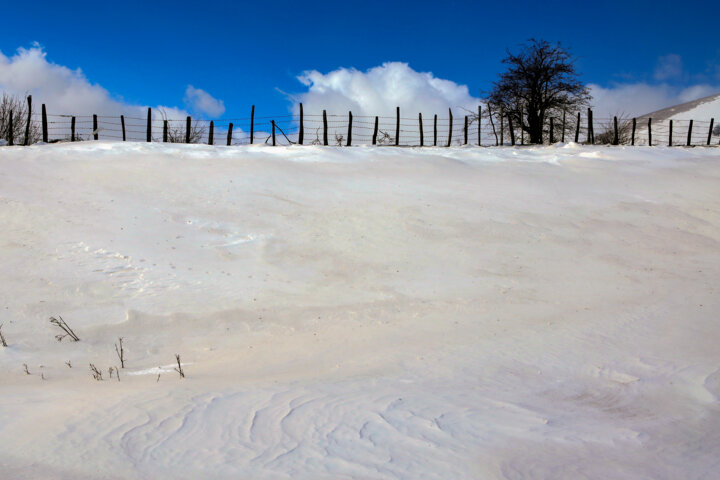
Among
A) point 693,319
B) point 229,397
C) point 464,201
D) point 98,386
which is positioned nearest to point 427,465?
point 229,397

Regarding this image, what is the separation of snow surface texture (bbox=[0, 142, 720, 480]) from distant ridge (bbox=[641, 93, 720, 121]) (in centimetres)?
5724

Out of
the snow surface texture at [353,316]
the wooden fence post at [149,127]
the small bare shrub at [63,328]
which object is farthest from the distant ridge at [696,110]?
the small bare shrub at [63,328]

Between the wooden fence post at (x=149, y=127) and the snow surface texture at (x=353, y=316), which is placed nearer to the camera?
the snow surface texture at (x=353, y=316)

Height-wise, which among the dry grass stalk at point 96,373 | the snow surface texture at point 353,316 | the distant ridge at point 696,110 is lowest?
the dry grass stalk at point 96,373

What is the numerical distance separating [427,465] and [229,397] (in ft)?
5.51

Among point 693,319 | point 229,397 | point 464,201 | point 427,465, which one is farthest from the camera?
point 464,201

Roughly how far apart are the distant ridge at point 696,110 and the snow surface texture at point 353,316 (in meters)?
57.2

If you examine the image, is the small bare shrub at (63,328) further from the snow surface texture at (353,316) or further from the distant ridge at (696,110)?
the distant ridge at (696,110)

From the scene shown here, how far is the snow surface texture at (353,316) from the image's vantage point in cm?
298

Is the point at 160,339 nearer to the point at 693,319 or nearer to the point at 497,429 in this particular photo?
the point at 497,429

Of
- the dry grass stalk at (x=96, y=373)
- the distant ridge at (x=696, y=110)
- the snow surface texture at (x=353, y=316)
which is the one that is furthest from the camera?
the distant ridge at (x=696, y=110)

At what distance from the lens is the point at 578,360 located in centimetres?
515

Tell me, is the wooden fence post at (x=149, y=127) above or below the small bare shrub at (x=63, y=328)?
above

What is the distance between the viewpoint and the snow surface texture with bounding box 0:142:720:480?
298 centimetres
